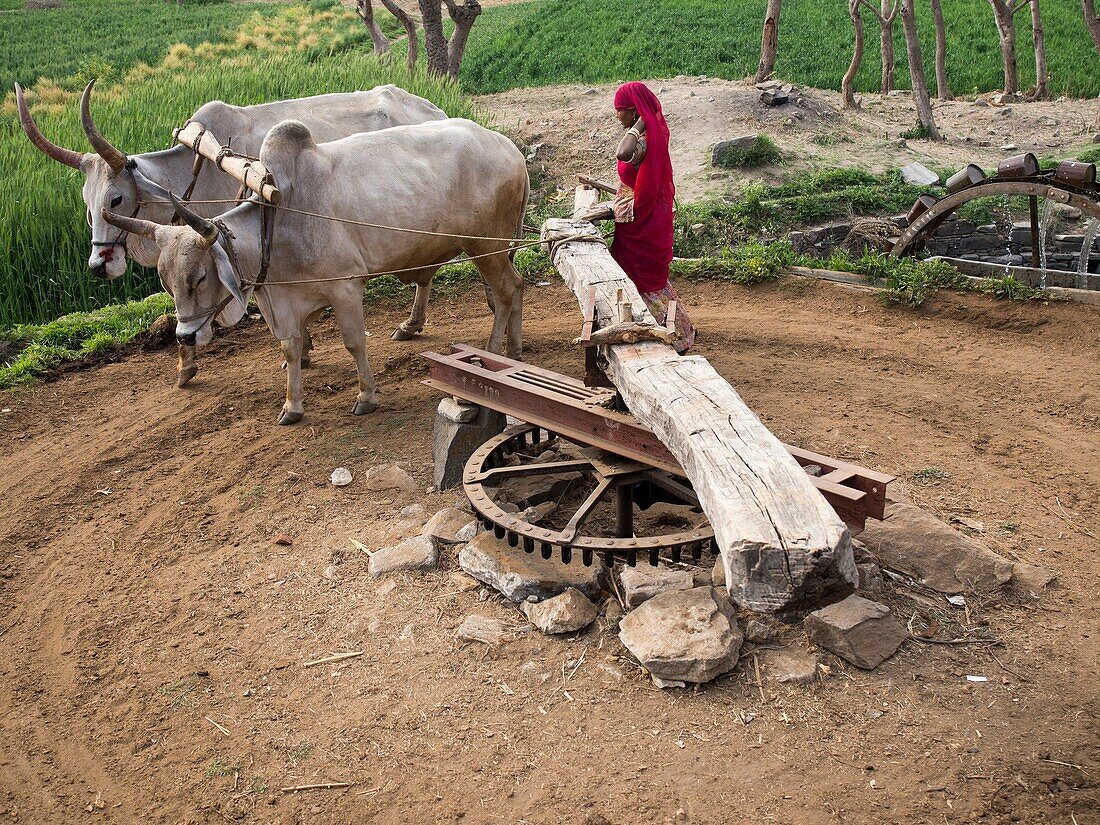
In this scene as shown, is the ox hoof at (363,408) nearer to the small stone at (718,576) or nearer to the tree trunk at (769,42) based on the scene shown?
the small stone at (718,576)

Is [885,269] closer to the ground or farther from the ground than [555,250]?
closer to the ground

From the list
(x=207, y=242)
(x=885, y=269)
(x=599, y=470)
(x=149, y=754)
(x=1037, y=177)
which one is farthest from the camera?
(x=885, y=269)

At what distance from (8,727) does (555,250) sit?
3.35 m

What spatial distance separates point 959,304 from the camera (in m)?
7.21

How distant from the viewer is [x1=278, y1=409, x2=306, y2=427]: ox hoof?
238 inches

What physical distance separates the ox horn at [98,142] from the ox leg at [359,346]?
1958 mm

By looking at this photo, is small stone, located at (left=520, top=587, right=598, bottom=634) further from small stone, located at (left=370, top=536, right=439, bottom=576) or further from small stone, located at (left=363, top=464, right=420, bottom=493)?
small stone, located at (left=363, top=464, right=420, bottom=493)

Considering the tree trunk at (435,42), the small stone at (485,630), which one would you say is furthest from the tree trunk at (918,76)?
the small stone at (485,630)

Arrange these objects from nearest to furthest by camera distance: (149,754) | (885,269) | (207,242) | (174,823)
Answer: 1. (174,823)
2. (149,754)
3. (207,242)
4. (885,269)

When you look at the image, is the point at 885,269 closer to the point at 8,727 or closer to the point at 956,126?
the point at 8,727

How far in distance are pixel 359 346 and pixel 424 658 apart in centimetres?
260

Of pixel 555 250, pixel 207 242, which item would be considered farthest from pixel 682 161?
pixel 207 242

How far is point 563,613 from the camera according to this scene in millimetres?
3926

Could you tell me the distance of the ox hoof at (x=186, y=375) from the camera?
670cm
